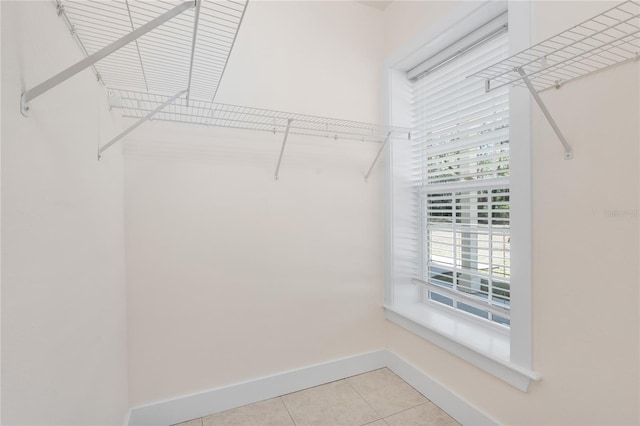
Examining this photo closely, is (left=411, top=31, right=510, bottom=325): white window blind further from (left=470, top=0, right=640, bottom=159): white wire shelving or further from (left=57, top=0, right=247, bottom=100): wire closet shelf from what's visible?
(left=57, top=0, right=247, bottom=100): wire closet shelf

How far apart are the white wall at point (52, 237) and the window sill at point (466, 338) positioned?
1.57 metres

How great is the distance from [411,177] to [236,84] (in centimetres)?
127

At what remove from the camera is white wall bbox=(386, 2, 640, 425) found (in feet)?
3.29

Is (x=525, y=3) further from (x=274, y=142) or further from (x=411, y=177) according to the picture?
(x=274, y=142)

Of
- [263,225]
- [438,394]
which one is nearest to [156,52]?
[263,225]

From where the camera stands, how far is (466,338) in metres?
1.60

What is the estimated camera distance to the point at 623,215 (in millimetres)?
1009

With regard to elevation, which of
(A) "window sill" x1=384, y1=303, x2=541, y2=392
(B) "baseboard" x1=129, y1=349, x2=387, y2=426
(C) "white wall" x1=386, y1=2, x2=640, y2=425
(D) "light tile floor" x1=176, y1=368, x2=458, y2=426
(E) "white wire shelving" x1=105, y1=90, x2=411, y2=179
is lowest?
(D) "light tile floor" x1=176, y1=368, x2=458, y2=426

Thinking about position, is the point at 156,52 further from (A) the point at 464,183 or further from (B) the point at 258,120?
(A) the point at 464,183

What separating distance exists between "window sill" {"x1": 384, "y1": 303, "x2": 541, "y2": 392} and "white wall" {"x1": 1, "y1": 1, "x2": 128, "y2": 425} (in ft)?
5.16

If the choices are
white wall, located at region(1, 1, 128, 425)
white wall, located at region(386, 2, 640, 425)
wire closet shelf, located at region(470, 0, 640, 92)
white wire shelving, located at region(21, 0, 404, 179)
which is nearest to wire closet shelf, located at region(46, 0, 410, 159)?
white wire shelving, located at region(21, 0, 404, 179)

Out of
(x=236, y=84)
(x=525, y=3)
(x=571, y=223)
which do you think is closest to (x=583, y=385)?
(x=571, y=223)

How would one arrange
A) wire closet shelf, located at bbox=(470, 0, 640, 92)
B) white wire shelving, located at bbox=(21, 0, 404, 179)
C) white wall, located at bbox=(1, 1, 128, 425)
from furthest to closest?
1. wire closet shelf, located at bbox=(470, 0, 640, 92)
2. white wire shelving, located at bbox=(21, 0, 404, 179)
3. white wall, located at bbox=(1, 1, 128, 425)

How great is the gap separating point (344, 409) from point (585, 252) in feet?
4.59
